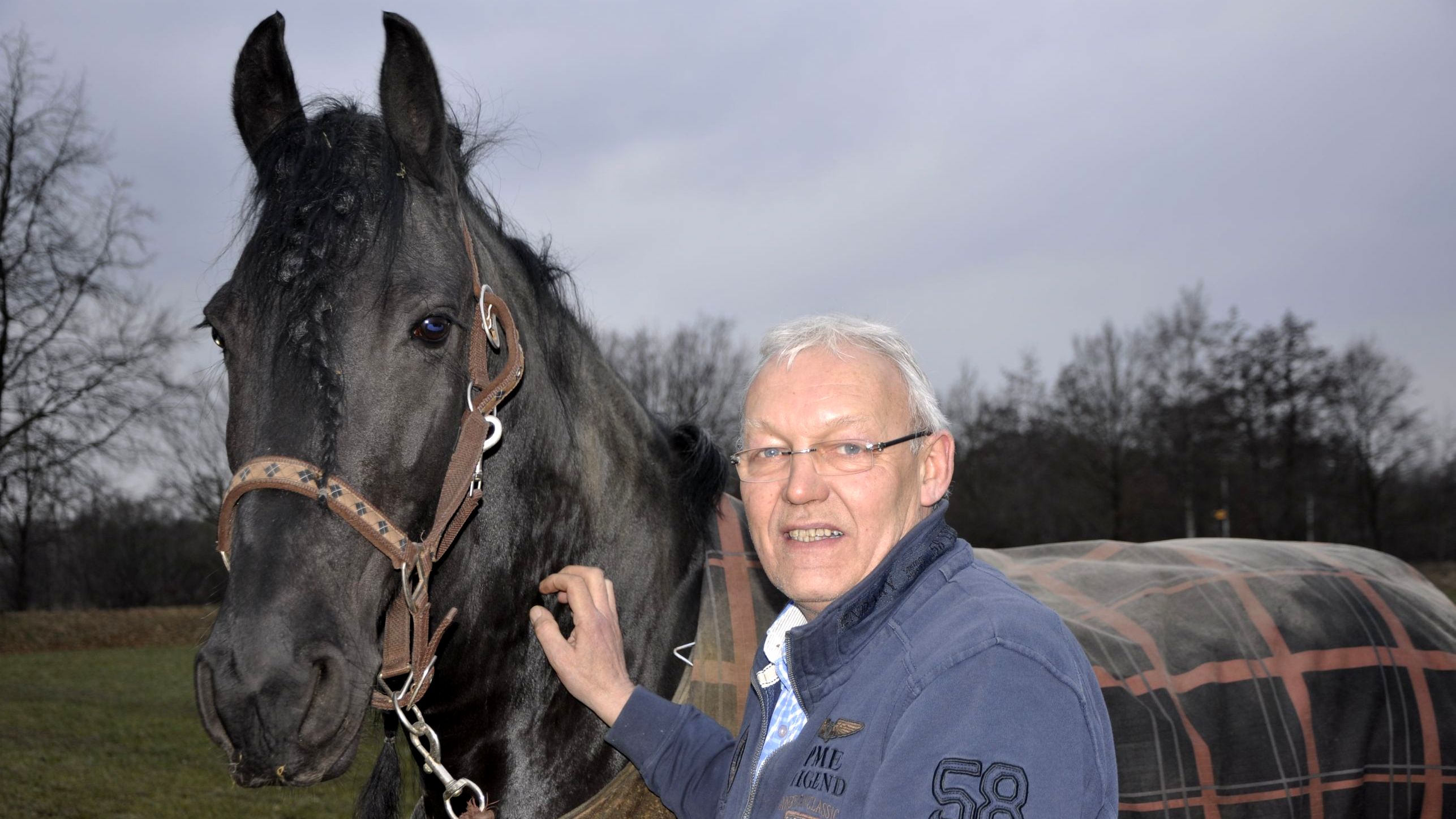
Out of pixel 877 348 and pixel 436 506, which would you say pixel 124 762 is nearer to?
pixel 436 506

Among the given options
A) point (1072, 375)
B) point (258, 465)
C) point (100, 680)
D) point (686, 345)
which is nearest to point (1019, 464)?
point (1072, 375)

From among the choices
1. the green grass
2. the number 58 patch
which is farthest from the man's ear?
the green grass

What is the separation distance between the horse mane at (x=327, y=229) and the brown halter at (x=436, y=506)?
0.09 m

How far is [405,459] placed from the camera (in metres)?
2.04

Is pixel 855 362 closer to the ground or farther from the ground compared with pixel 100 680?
farther from the ground

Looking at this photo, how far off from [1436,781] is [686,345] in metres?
41.3

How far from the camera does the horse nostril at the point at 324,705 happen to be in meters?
1.78

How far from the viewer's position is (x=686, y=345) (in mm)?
43750

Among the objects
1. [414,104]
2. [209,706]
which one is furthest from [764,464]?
[414,104]

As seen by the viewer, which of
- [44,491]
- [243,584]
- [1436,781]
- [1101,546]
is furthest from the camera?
[44,491]

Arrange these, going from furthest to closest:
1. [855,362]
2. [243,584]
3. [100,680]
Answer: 1. [100,680]
2. [243,584]
3. [855,362]

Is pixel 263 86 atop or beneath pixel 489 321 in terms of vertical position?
atop

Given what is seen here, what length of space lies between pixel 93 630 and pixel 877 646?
32.7 meters

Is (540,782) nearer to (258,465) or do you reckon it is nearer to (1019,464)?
(258,465)
